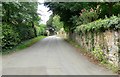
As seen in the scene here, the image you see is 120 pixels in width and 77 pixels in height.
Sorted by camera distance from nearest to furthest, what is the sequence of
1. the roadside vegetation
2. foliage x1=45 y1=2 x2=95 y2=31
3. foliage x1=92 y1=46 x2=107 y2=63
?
the roadside vegetation < foliage x1=92 y1=46 x2=107 y2=63 < foliage x1=45 y1=2 x2=95 y2=31

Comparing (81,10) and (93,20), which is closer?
(93,20)

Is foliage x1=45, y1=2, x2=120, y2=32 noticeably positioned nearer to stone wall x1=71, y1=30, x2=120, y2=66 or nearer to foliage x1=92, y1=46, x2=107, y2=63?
stone wall x1=71, y1=30, x2=120, y2=66

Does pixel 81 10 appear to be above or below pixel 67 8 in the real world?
below

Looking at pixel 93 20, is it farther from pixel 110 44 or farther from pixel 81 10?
pixel 110 44

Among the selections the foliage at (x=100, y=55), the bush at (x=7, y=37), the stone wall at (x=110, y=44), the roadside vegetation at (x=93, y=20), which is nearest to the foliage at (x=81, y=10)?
the roadside vegetation at (x=93, y=20)

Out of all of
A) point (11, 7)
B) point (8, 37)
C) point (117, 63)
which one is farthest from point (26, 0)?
point (117, 63)

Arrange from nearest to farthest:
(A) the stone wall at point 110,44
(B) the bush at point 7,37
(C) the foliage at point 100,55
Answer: (A) the stone wall at point 110,44
(C) the foliage at point 100,55
(B) the bush at point 7,37

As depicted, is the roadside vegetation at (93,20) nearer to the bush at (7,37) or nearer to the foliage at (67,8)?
the foliage at (67,8)

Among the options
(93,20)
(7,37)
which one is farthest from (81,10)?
(7,37)

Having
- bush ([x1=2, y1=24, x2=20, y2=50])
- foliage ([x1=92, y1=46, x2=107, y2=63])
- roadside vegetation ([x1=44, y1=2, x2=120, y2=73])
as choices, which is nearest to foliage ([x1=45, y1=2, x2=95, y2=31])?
roadside vegetation ([x1=44, y1=2, x2=120, y2=73])

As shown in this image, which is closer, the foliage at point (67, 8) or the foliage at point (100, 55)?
the foliage at point (100, 55)

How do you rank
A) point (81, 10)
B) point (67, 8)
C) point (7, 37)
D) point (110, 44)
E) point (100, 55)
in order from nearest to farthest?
1. point (110, 44)
2. point (100, 55)
3. point (7, 37)
4. point (81, 10)
5. point (67, 8)

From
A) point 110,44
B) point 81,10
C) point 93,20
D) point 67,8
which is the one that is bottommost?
point 110,44

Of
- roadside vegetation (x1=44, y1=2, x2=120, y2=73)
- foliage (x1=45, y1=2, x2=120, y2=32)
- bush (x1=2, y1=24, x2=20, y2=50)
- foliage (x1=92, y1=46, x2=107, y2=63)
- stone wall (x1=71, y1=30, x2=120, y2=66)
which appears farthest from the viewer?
foliage (x1=45, y1=2, x2=120, y2=32)
